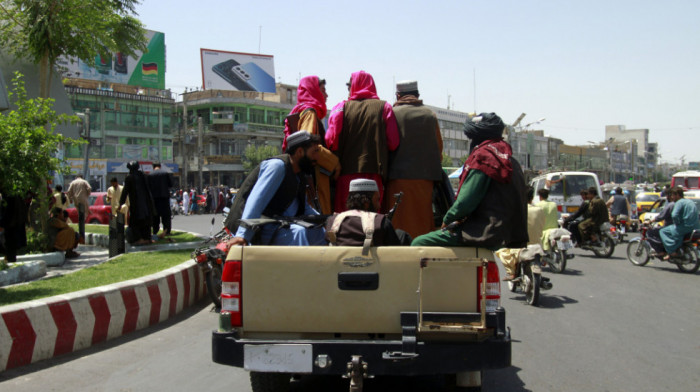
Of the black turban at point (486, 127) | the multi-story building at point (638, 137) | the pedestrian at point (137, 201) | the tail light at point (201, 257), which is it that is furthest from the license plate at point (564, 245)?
the multi-story building at point (638, 137)

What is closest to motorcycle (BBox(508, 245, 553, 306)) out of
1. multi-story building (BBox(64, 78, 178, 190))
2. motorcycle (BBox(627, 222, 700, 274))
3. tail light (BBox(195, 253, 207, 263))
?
tail light (BBox(195, 253, 207, 263))

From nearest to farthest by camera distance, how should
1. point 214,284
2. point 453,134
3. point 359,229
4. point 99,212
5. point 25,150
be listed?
1. point 359,229
2. point 214,284
3. point 25,150
4. point 99,212
5. point 453,134

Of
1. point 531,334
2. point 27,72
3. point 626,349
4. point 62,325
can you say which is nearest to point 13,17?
point 27,72

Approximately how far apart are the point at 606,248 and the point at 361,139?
11.6 meters

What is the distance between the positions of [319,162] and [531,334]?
3.31m

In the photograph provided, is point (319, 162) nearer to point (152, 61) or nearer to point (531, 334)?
point (531, 334)

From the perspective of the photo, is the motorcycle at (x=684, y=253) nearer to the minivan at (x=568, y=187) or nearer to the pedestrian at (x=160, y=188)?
the minivan at (x=568, y=187)

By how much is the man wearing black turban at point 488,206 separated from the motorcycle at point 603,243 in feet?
39.7

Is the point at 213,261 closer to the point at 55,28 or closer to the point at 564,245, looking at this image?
the point at 564,245

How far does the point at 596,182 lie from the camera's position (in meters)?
20.8

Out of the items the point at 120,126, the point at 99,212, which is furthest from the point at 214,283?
the point at 120,126

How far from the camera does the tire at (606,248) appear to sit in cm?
1532

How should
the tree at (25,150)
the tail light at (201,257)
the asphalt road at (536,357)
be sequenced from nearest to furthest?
the asphalt road at (536,357) → the tail light at (201,257) → the tree at (25,150)

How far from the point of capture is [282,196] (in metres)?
4.89
